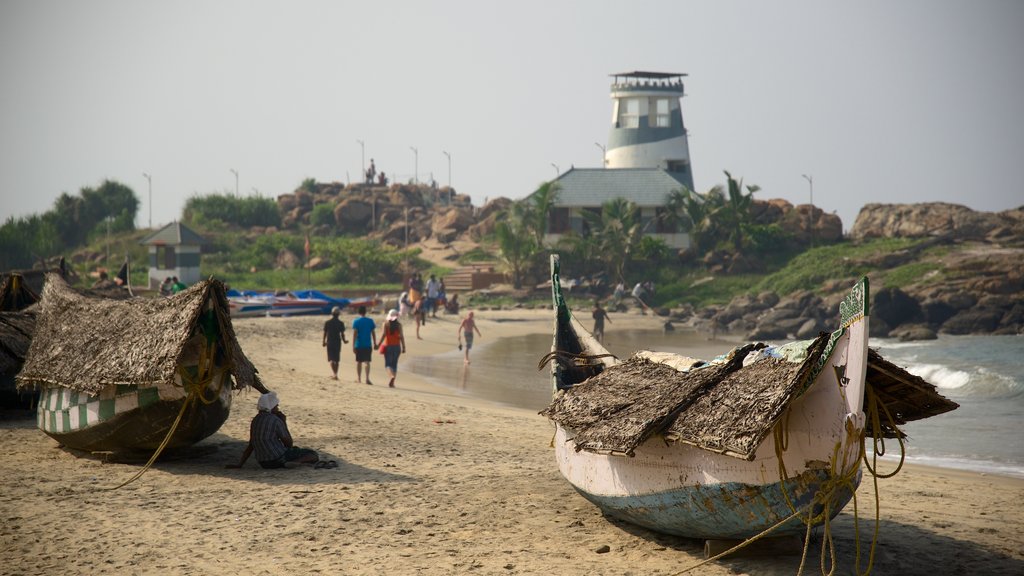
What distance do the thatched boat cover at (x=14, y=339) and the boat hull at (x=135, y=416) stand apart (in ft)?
9.01

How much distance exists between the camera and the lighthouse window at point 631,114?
61.1 metres

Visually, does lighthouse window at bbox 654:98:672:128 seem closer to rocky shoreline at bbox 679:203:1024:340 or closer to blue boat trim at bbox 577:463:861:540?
rocky shoreline at bbox 679:203:1024:340

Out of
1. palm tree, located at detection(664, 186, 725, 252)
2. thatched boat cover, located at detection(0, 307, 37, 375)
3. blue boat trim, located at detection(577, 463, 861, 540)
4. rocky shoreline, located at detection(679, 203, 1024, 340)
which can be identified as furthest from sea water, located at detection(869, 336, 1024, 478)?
palm tree, located at detection(664, 186, 725, 252)

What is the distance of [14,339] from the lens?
13.8m

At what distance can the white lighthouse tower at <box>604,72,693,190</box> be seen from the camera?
198 feet

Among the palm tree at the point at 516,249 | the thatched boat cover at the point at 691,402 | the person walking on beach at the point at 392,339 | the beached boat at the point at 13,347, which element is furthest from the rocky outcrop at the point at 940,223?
the thatched boat cover at the point at 691,402

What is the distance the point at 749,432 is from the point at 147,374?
6227mm

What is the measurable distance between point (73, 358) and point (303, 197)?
5932cm

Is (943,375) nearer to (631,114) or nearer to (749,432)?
(749,432)

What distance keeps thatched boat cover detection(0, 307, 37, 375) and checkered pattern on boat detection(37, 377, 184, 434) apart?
2135 millimetres

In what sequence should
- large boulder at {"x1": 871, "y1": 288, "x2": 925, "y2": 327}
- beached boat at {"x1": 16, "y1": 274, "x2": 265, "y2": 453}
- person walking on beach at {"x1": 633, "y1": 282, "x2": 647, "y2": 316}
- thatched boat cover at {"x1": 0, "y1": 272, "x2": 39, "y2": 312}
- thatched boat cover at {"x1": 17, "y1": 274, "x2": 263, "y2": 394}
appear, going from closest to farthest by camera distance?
thatched boat cover at {"x1": 17, "y1": 274, "x2": 263, "y2": 394}, beached boat at {"x1": 16, "y1": 274, "x2": 265, "y2": 453}, thatched boat cover at {"x1": 0, "y1": 272, "x2": 39, "y2": 312}, large boulder at {"x1": 871, "y1": 288, "x2": 925, "y2": 327}, person walking on beach at {"x1": 633, "y1": 282, "x2": 647, "y2": 316}

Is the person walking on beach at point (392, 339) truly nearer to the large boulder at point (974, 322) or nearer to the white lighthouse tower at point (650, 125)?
the large boulder at point (974, 322)

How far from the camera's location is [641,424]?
25.3ft

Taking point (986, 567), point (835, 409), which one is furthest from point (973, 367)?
point (835, 409)
